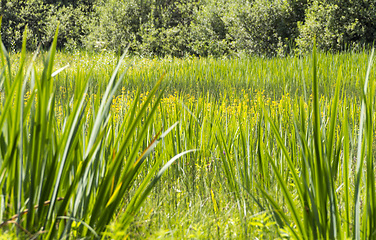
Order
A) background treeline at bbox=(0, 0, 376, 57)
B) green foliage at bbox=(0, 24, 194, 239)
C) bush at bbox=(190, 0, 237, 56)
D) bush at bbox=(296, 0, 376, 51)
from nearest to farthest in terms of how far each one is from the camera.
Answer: green foliage at bbox=(0, 24, 194, 239)
bush at bbox=(296, 0, 376, 51)
background treeline at bbox=(0, 0, 376, 57)
bush at bbox=(190, 0, 237, 56)

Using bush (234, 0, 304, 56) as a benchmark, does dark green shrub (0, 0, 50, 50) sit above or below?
above

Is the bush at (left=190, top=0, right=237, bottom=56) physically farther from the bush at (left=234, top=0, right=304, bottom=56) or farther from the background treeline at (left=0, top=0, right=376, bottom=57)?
the bush at (left=234, top=0, right=304, bottom=56)

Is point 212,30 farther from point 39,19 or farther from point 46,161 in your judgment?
point 46,161

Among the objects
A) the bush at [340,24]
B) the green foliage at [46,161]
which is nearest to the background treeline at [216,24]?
the bush at [340,24]

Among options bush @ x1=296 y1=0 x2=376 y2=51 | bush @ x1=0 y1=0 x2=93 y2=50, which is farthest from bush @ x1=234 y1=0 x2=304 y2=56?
bush @ x1=0 y1=0 x2=93 y2=50

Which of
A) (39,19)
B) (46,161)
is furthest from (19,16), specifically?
(46,161)

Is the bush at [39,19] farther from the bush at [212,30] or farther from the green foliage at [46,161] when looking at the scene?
the green foliage at [46,161]

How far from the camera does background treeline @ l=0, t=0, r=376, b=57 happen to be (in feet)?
27.8

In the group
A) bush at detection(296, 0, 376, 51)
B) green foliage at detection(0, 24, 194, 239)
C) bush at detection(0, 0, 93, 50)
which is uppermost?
bush at detection(0, 0, 93, 50)

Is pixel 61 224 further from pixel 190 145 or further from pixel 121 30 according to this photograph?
pixel 121 30

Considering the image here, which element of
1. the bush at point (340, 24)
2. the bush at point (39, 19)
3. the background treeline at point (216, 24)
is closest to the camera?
the bush at point (340, 24)

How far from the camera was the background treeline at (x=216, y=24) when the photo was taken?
8477 millimetres

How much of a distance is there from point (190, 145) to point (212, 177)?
10.3 inches

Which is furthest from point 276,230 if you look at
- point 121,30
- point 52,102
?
point 121,30
